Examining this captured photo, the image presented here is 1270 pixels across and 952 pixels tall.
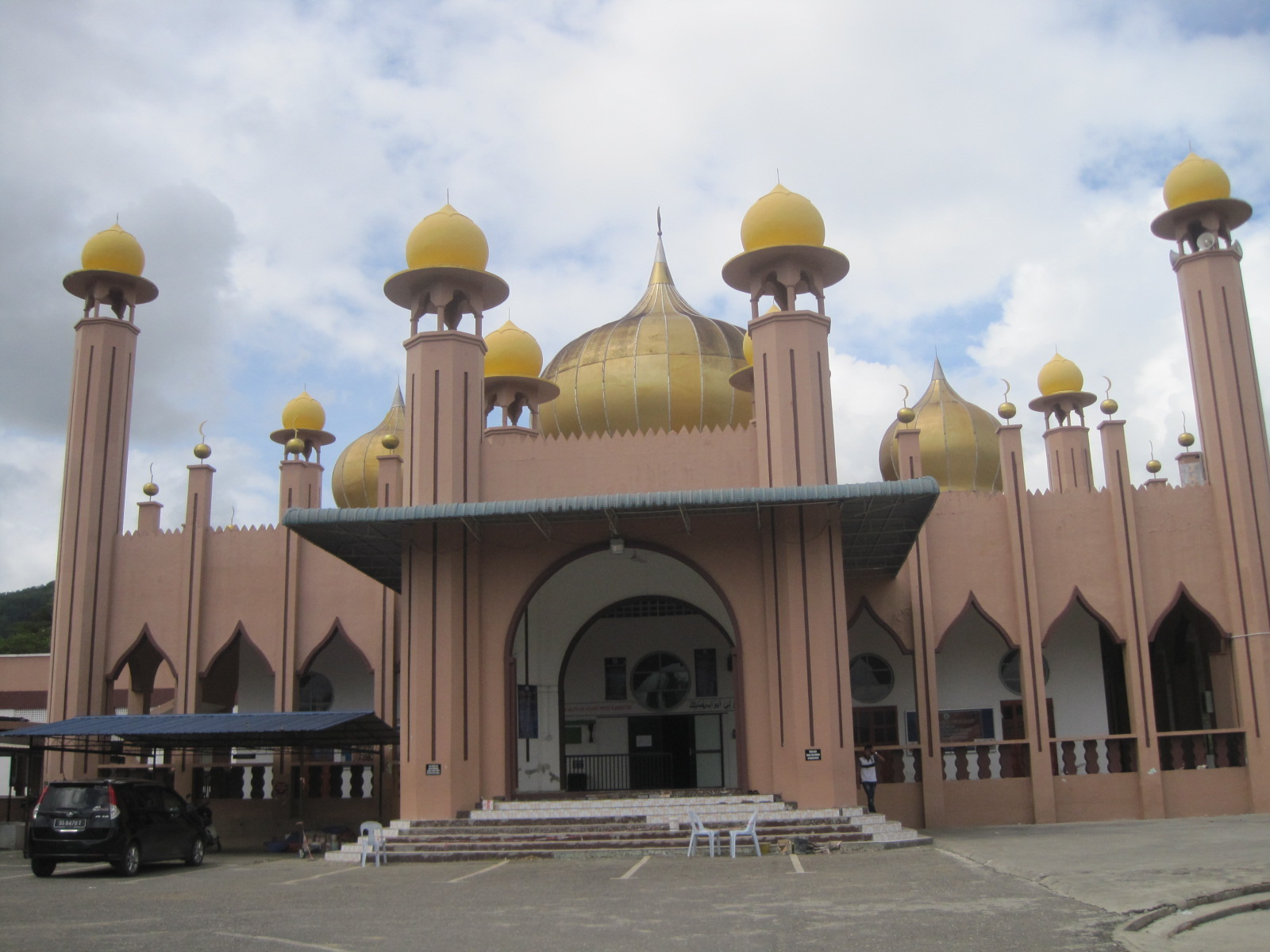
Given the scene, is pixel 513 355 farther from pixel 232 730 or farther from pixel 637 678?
pixel 232 730

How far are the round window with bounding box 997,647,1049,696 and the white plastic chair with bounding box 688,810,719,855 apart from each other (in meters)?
9.03

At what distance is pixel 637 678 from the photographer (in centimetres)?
2242

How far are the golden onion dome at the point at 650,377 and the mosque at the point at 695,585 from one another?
0.06 m

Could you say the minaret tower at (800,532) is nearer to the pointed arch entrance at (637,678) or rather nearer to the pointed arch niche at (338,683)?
the pointed arch entrance at (637,678)

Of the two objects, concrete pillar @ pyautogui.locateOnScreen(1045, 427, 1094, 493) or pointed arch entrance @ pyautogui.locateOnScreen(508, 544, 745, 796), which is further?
concrete pillar @ pyautogui.locateOnScreen(1045, 427, 1094, 493)

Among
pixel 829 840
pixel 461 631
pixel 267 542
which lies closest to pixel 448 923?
pixel 829 840

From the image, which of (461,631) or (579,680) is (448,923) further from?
(579,680)

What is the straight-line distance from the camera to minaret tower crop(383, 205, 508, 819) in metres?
16.3

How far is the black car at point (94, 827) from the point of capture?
546 inches

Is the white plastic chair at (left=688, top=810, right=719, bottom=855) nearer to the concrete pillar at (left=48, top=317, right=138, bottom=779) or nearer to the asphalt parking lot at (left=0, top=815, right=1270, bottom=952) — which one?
the asphalt parking lot at (left=0, top=815, right=1270, bottom=952)

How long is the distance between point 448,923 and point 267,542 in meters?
13.1

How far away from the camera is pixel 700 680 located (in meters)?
22.2

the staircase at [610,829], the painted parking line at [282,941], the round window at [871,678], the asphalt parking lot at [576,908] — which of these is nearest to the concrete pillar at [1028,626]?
the round window at [871,678]

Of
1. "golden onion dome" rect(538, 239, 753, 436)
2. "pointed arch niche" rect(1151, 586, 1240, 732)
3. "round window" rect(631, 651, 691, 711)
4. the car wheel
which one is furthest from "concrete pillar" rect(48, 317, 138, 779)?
"pointed arch niche" rect(1151, 586, 1240, 732)
